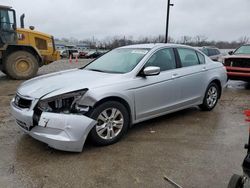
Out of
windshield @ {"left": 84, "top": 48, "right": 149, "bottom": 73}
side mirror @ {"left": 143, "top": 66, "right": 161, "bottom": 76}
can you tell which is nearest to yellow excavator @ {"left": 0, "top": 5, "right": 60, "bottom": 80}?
windshield @ {"left": 84, "top": 48, "right": 149, "bottom": 73}

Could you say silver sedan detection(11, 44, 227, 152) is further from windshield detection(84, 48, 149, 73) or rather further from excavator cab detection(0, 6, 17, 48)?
excavator cab detection(0, 6, 17, 48)

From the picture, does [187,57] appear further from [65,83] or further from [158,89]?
[65,83]

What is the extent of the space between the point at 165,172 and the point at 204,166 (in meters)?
0.55

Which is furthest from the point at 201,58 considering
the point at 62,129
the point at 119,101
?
the point at 62,129

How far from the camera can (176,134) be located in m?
4.52

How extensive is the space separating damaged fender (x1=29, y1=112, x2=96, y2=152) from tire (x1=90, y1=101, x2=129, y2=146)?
228 mm

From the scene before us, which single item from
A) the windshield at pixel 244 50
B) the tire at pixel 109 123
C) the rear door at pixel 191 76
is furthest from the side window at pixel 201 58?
the windshield at pixel 244 50

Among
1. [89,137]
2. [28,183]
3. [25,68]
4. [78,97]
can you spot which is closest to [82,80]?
[78,97]

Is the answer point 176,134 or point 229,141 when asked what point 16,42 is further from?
point 229,141

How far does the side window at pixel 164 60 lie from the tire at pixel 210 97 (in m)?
1.26

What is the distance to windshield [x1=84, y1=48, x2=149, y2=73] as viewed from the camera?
4551mm

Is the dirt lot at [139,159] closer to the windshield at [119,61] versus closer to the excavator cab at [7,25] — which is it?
the windshield at [119,61]

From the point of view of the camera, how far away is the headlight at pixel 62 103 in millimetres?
3580

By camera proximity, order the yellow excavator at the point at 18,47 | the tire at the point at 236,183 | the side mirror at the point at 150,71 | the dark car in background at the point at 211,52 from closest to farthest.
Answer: the tire at the point at 236,183
the side mirror at the point at 150,71
the yellow excavator at the point at 18,47
the dark car in background at the point at 211,52
